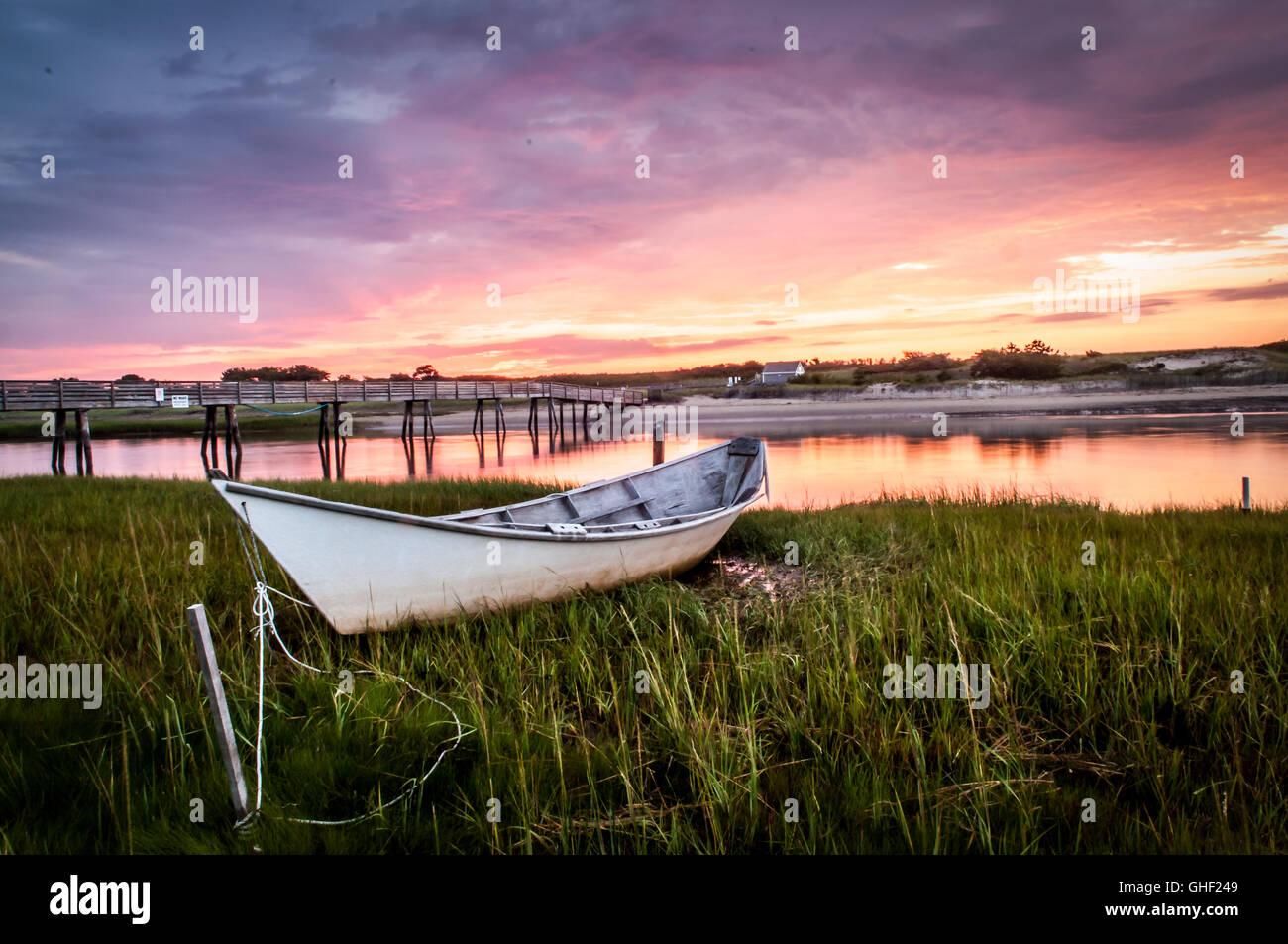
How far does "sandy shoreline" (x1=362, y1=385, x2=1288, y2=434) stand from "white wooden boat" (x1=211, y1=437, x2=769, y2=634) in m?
41.5

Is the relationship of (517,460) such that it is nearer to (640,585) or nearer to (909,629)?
(640,585)

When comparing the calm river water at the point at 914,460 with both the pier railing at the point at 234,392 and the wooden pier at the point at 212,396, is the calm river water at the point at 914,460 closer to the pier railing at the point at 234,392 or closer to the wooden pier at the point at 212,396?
the wooden pier at the point at 212,396

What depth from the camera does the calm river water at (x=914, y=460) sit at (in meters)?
19.9

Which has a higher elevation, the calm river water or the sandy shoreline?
the sandy shoreline

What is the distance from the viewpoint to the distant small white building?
300 feet

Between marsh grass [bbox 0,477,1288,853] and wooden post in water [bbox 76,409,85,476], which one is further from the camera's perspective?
wooden post in water [bbox 76,409,85,476]

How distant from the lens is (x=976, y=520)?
10469mm

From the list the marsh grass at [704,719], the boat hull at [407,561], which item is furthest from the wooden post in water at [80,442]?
the boat hull at [407,561]

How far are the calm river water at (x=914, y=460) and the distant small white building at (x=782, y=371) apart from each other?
135 ft

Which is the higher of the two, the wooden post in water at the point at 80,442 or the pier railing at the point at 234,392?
the pier railing at the point at 234,392

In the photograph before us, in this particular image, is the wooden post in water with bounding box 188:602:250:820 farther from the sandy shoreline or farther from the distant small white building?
the distant small white building

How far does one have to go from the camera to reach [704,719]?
4188 millimetres

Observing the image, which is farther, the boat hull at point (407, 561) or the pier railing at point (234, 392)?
the pier railing at point (234, 392)

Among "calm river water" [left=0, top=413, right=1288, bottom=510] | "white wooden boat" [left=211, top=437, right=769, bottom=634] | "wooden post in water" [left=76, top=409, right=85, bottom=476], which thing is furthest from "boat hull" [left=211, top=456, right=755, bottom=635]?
"wooden post in water" [left=76, top=409, right=85, bottom=476]
